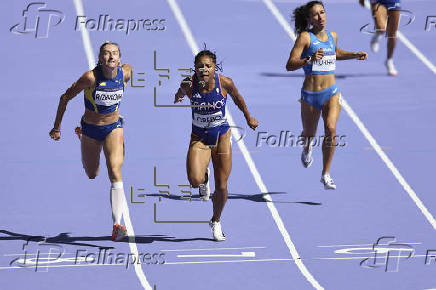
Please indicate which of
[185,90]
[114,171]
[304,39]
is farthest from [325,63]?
[114,171]

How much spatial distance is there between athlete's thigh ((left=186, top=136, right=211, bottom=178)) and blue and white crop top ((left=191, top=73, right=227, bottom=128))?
11.0 inches

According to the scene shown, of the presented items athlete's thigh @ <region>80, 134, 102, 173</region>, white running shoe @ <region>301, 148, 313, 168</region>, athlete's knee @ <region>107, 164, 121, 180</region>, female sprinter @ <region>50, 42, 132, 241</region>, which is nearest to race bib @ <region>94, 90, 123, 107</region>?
female sprinter @ <region>50, 42, 132, 241</region>

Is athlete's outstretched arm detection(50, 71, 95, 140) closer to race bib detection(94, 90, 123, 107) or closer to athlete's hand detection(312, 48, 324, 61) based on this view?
race bib detection(94, 90, 123, 107)

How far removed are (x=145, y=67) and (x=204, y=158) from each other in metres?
6.84

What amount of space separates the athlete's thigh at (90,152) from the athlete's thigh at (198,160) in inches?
48.5

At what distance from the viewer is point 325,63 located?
18.2m

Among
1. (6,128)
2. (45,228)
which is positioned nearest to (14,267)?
(45,228)

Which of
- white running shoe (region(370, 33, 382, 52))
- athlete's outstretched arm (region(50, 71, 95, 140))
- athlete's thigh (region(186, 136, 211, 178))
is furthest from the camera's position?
white running shoe (region(370, 33, 382, 52))

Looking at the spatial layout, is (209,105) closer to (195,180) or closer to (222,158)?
(222,158)

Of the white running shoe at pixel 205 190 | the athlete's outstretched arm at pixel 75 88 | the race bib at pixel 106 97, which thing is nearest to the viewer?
the athlete's outstretched arm at pixel 75 88

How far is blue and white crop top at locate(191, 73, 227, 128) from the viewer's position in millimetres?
16297

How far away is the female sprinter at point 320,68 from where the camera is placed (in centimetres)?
1812

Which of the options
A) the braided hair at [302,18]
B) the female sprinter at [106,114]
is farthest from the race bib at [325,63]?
the female sprinter at [106,114]

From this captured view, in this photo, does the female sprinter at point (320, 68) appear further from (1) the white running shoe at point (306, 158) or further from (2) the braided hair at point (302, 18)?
(1) the white running shoe at point (306, 158)
